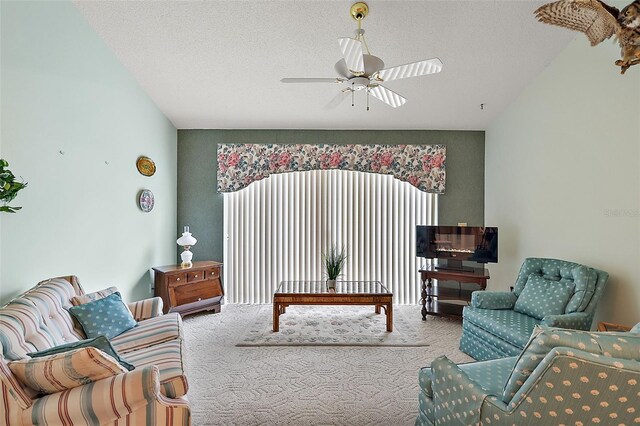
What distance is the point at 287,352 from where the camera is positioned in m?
3.21

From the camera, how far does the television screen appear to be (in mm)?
4004

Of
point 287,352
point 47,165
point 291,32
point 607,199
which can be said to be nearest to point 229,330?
point 287,352

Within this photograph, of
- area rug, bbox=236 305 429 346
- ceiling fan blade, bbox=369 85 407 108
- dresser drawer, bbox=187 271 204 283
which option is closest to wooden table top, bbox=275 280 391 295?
area rug, bbox=236 305 429 346

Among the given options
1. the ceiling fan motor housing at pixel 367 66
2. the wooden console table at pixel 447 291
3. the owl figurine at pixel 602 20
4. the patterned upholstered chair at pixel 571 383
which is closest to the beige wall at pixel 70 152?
the ceiling fan motor housing at pixel 367 66

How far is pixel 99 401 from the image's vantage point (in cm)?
143

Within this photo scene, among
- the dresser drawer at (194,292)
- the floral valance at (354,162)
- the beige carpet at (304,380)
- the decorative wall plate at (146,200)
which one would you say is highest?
the floral valance at (354,162)

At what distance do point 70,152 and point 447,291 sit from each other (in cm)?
448

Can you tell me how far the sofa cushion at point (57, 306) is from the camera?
6.94ft

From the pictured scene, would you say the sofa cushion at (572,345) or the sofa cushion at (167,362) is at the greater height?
the sofa cushion at (572,345)

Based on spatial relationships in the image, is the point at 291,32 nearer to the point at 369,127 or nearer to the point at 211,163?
the point at 369,127

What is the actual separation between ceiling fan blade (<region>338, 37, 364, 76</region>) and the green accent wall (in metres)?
2.62

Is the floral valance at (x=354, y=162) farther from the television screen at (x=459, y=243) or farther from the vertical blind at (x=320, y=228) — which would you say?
the television screen at (x=459, y=243)

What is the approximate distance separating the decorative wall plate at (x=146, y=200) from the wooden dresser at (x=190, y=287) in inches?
30.8

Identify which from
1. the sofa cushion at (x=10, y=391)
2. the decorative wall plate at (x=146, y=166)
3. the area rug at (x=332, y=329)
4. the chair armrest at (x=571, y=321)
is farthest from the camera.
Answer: the decorative wall plate at (x=146, y=166)
